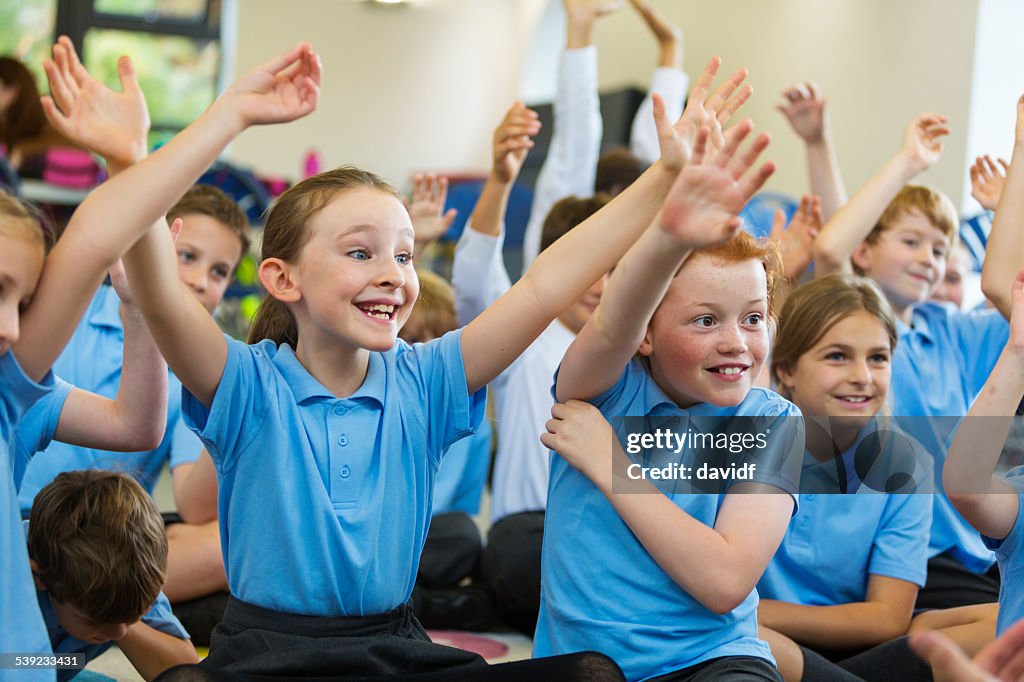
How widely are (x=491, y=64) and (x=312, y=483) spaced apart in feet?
19.8

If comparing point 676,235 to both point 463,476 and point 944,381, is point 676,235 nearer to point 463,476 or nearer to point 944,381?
point 944,381

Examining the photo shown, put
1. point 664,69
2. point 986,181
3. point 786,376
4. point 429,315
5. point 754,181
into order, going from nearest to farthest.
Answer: point 754,181, point 786,376, point 986,181, point 429,315, point 664,69

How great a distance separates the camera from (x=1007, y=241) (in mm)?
1451

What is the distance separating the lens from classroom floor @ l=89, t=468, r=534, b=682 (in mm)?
1584

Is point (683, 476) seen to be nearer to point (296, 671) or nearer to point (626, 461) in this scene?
point (626, 461)

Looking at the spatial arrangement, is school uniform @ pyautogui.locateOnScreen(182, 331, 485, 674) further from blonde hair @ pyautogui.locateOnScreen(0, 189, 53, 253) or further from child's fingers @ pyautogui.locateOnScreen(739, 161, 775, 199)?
child's fingers @ pyautogui.locateOnScreen(739, 161, 775, 199)

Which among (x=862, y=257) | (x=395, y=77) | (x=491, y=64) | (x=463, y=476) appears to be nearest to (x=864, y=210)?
(x=862, y=257)

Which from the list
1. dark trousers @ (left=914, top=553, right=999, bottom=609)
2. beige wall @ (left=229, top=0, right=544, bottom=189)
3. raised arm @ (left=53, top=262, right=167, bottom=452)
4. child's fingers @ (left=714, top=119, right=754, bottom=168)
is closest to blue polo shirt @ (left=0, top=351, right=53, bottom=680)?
raised arm @ (left=53, top=262, right=167, bottom=452)

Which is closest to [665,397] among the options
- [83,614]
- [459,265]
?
[83,614]

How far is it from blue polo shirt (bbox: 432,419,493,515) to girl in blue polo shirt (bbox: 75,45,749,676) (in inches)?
37.7

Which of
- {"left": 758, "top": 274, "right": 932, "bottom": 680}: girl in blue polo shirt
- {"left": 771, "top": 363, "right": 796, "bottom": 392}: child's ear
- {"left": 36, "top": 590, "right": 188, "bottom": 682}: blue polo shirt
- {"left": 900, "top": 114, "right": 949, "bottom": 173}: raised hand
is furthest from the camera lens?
{"left": 900, "top": 114, "right": 949, "bottom": 173}: raised hand

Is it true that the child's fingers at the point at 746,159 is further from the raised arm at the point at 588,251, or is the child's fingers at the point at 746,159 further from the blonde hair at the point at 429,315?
the blonde hair at the point at 429,315

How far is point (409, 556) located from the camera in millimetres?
1197

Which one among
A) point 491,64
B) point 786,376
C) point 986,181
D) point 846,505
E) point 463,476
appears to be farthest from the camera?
point 491,64
